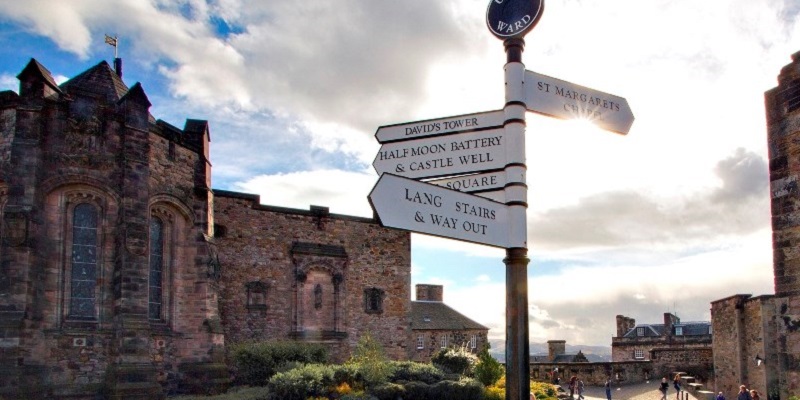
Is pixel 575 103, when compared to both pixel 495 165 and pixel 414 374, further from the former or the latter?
pixel 414 374

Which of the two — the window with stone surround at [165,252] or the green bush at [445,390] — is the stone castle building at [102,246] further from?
the green bush at [445,390]

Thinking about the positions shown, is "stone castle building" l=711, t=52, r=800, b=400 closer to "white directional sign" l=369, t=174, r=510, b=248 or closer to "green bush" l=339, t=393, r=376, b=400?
"white directional sign" l=369, t=174, r=510, b=248

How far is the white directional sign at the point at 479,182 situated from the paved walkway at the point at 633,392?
28086 millimetres

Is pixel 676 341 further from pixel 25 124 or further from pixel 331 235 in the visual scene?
pixel 25 124

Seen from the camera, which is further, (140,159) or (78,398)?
(140,159)

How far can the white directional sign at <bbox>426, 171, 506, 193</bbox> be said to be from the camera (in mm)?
4930

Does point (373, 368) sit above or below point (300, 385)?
above

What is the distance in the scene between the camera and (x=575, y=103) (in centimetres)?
529

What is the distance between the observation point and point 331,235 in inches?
1096

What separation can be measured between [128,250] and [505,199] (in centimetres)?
1577

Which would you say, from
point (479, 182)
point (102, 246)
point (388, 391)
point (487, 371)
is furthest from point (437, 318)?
point (479, 182)

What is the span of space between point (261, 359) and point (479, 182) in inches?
752

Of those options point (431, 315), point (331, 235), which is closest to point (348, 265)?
point (331, 235)

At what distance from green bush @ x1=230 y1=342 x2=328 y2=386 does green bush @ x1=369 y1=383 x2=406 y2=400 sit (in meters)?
3.77
